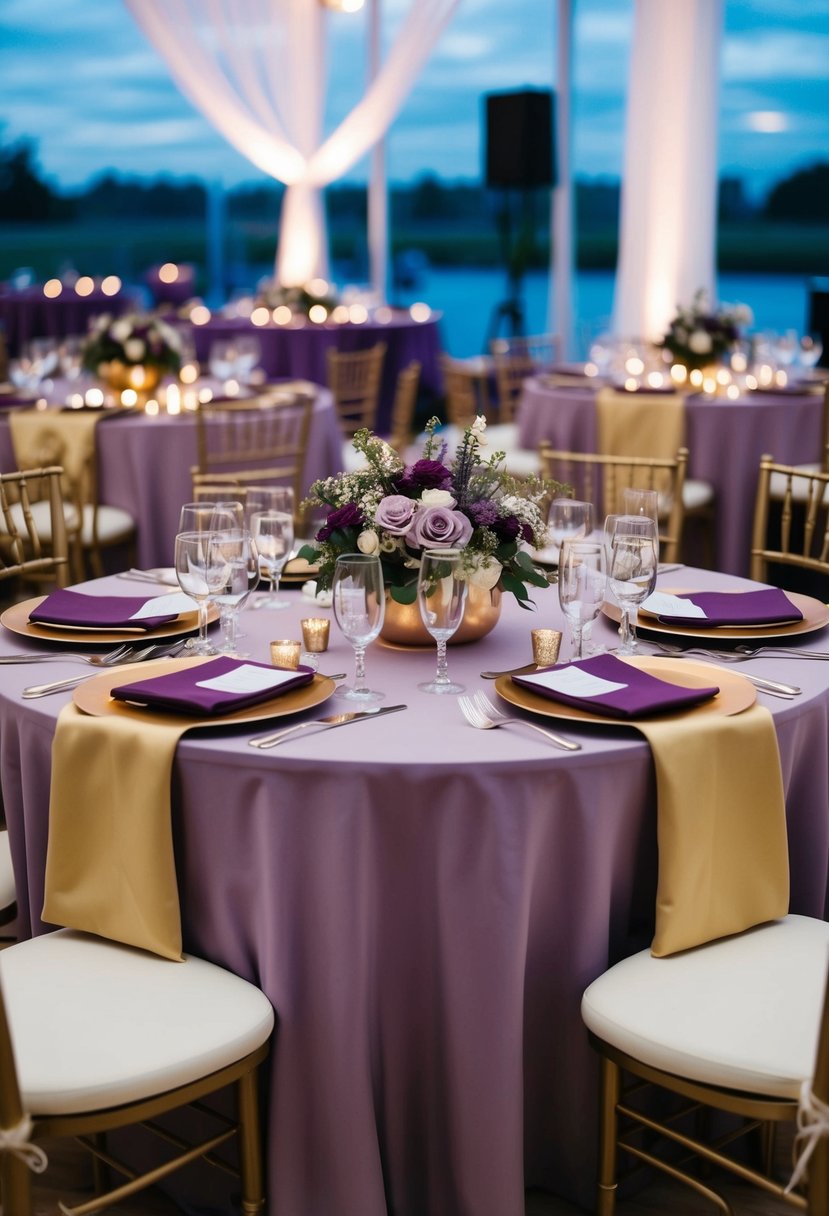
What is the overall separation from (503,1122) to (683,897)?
0.42 meters

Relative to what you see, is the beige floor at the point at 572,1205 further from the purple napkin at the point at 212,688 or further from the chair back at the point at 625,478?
the chair back at the point at 625,478

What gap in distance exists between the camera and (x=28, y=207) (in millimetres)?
13227

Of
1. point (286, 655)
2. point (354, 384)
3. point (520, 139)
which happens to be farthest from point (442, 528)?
point (520, 139)

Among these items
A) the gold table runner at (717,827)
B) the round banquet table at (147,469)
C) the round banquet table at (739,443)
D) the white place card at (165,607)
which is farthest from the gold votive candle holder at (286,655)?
the round banquet table at (739,443)

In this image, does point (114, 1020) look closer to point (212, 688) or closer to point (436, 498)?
point (212, 688)

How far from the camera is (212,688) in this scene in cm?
203

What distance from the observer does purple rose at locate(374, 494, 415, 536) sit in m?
2.23

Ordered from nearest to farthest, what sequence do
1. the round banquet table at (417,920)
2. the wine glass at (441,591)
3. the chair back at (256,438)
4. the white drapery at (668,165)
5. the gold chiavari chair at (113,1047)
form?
the gold chiavari chair at (113,1047), the round banquet table at (417,920), the wine glass at (441,591), the chair back at (256,438), the white drapery at (668,165)

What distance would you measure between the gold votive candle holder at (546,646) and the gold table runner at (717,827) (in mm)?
371

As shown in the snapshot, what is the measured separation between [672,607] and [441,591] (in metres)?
0.68

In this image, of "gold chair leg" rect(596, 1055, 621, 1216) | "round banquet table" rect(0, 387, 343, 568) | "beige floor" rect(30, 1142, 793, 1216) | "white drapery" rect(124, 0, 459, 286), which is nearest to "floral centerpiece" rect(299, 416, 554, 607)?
"gold chair leg" rect(596, 1055, 621, 1216)

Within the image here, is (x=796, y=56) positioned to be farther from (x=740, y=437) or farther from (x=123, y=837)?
(x=123, y=837)

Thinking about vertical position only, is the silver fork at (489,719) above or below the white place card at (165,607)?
below

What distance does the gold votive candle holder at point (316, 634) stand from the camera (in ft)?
7.83
